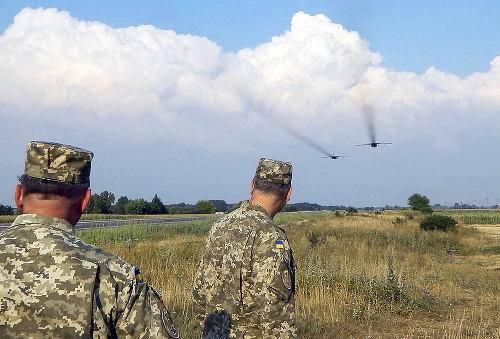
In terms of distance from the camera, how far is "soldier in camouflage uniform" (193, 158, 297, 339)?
3.48 m

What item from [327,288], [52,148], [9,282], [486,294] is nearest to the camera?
[9,282]

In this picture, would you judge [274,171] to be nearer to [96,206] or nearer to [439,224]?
[439,224]

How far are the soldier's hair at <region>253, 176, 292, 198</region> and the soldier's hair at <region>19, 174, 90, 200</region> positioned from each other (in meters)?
1.80

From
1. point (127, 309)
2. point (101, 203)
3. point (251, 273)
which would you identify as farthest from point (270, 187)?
point (101, 203)

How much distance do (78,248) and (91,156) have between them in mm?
453

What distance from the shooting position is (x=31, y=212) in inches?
90.8

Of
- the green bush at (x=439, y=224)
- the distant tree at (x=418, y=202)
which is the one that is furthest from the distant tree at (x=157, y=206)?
the green bush at (x=439, y=224)

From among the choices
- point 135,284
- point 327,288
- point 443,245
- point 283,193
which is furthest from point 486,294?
point 443,245

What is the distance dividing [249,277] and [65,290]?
1622 mm

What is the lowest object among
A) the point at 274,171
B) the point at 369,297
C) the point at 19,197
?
the point at 369,297

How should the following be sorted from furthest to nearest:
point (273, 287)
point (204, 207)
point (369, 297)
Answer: point (204, 207), point (369, 297), point (273, 287)

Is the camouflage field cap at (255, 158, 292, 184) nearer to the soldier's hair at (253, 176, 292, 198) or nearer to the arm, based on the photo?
the soldier's hair at (253, 176, 292, 198)

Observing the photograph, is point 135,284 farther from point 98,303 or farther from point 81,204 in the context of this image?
point 81,204

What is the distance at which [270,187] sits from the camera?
393cm
